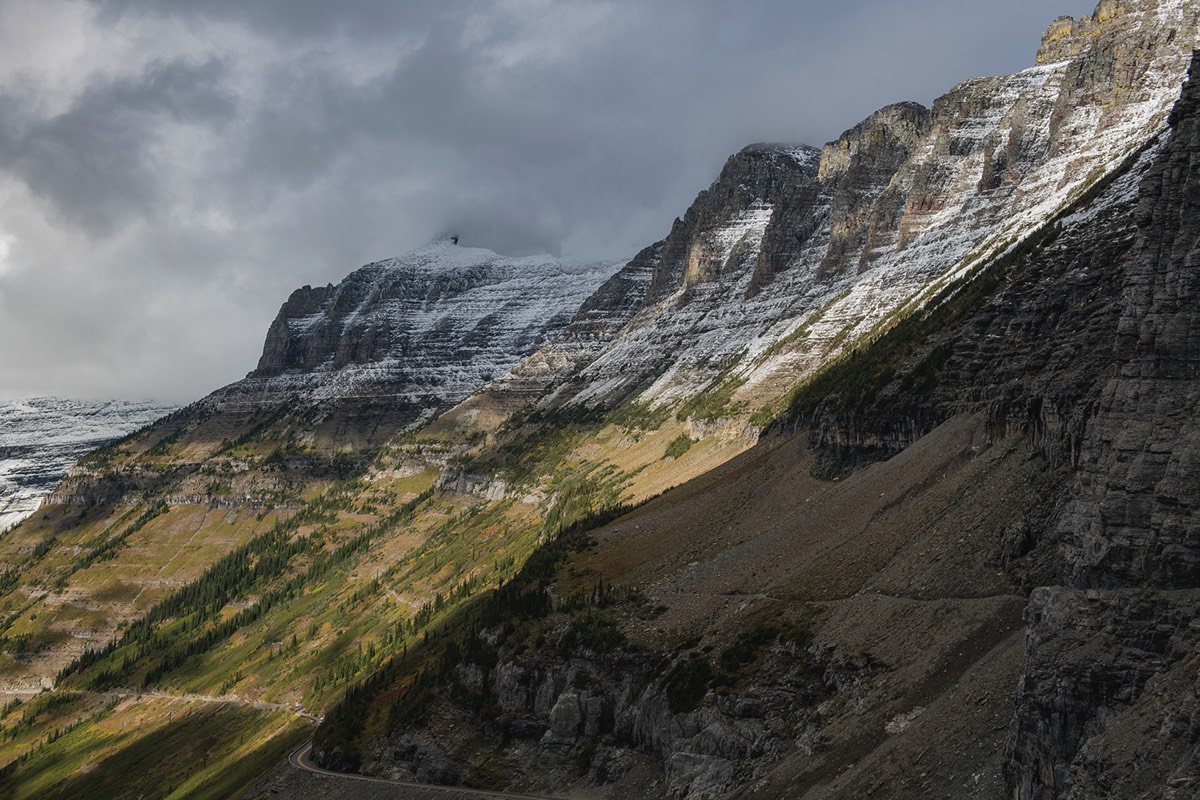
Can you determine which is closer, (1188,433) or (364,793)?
(1188,433)

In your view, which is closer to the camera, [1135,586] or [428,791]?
[1135,586]

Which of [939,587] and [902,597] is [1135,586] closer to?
[939,587]

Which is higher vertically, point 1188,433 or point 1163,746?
point 1188,433

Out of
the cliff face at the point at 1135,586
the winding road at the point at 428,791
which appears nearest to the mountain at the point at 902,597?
the cliff face at the point at 1135,586

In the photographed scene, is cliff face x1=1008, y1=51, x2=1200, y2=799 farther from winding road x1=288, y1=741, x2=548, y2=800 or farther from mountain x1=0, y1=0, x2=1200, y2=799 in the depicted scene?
winding road x1=288, y1=741, x2=548, y2=800

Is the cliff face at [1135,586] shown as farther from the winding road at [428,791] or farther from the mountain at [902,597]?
the winding road at [428,791]

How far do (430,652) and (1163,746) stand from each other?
115919mm

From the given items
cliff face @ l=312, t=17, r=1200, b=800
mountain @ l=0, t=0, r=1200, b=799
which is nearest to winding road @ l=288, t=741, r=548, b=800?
mountain @ l=0, t=0, r=1200, b=799

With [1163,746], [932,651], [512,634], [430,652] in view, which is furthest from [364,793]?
[1163,746]

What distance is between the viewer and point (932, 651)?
5494 centimetres

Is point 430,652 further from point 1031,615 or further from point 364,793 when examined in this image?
point 1031,615

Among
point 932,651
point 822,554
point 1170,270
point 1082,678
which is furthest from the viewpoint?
point 822,554

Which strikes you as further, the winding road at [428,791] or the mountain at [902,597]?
the winding road at [428,791]

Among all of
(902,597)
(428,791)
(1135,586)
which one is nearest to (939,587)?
(902,597)
